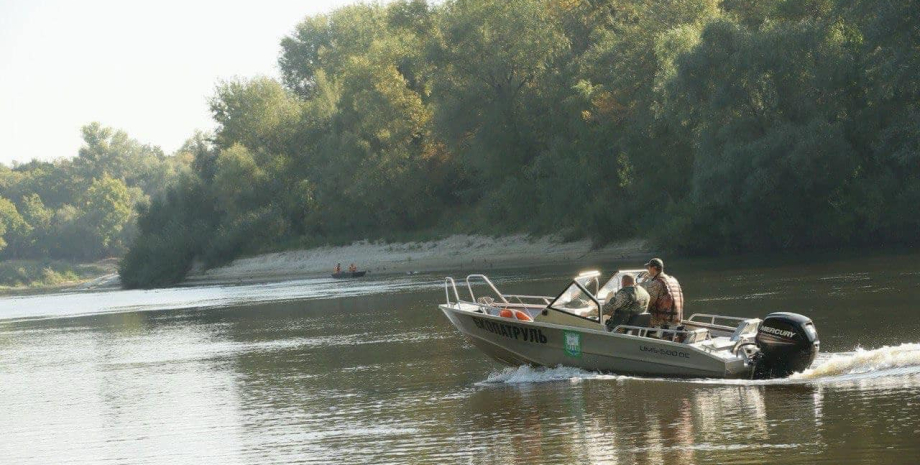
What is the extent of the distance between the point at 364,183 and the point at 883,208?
4107 centimetres

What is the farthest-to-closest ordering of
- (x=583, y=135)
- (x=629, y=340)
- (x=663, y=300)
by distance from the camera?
(x=583, y=135)
(x=663, y=300)
(x=629, y=340)

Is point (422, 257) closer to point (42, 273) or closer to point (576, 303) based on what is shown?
point (576, 303)

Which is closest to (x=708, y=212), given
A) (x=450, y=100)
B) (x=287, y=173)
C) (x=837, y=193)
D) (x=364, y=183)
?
(x=837, y=193)

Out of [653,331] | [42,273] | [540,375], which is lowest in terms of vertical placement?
[540,375]

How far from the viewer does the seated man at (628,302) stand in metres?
18.7

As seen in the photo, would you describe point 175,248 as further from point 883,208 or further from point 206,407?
point 206,407

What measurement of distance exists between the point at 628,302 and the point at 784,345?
2.56 metres

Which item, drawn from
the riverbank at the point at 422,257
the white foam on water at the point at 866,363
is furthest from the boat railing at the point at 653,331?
the riverbank at the point at 422,257

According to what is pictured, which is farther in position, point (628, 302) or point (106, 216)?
point (106, 216)

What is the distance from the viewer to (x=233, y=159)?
93.1 metres

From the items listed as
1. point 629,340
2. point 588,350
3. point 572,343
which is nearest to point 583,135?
point 572,343

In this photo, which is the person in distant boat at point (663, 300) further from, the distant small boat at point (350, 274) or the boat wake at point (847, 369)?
the distant small boat at point (350, 274)

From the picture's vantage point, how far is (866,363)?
59.7 ft

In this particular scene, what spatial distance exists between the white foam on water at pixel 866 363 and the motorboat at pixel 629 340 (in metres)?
0.37
